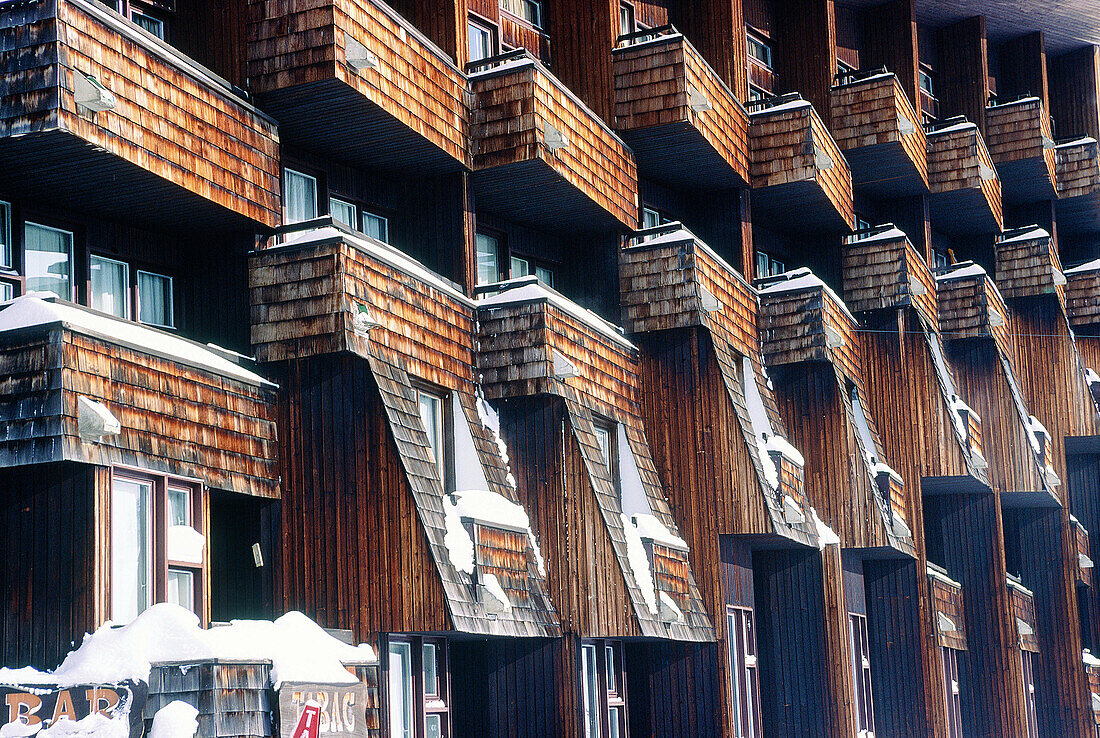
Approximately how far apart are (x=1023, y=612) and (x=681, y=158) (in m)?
17.2

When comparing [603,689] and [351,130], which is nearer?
[351,130]

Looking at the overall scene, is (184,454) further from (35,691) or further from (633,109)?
(633,109)

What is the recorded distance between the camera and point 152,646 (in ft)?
41.4

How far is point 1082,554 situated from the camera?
1577 inches

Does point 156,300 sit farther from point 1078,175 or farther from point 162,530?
point 1078,175

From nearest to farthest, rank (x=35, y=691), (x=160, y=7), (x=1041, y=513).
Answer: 1. (x=35, y=691)
2. (x=160, y=7)
3. (x=1041, y=513)

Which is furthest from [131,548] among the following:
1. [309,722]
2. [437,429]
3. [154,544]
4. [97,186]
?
[437,429]

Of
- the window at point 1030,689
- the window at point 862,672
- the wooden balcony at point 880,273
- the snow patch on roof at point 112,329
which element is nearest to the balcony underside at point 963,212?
the wooden balcony at point 880,273

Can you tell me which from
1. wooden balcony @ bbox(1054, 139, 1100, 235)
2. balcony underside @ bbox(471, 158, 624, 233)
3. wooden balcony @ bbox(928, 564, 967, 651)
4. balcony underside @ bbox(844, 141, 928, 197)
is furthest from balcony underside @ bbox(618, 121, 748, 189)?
wooden balcony @ bbox(1054, 139, 1100, 235)

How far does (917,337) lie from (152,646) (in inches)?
894

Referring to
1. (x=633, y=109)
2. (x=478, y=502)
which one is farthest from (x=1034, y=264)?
(x=478, y=502)

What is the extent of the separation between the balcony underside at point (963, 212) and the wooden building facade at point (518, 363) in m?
0.58

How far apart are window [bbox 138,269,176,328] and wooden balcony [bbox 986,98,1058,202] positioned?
1069 inches

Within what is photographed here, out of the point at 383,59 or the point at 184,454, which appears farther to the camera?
the point at 383,59
